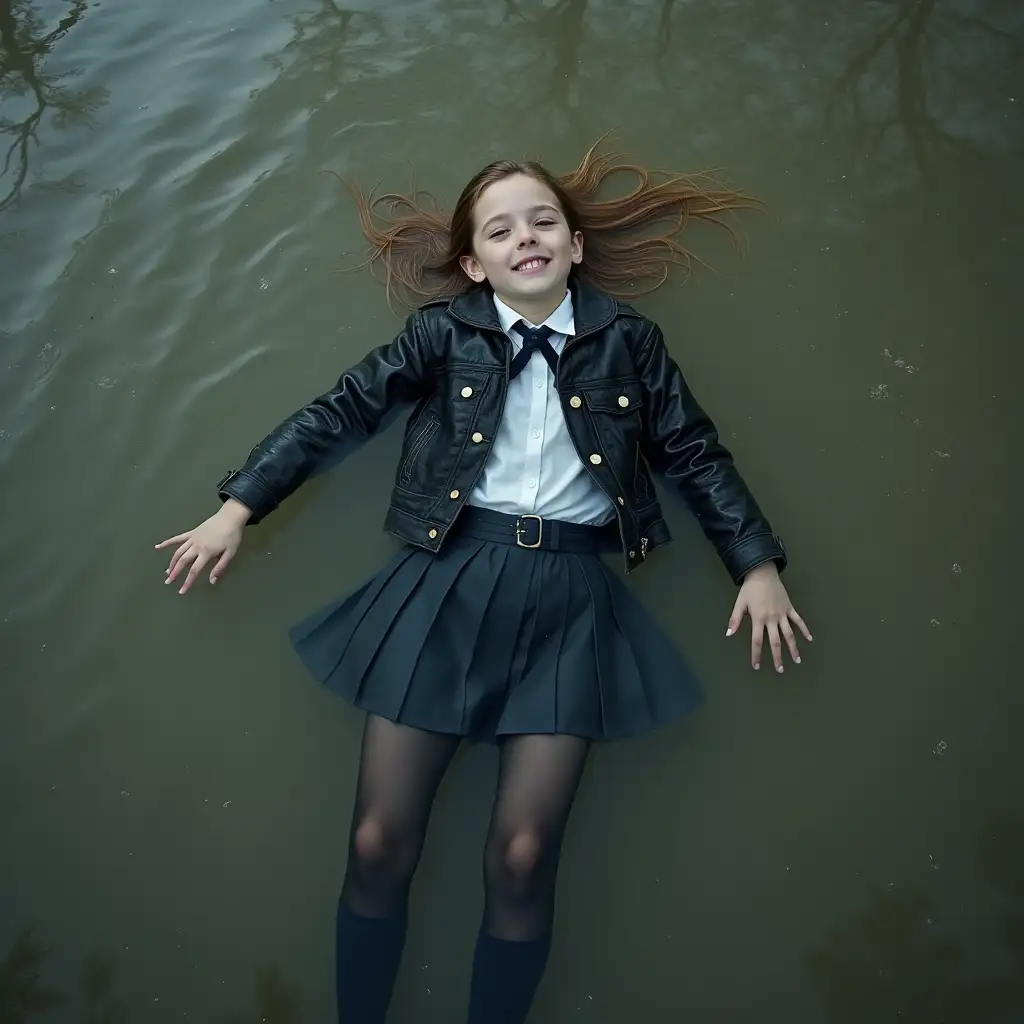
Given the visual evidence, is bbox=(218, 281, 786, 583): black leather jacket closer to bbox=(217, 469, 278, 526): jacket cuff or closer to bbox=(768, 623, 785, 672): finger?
bbox=(217, 469, 278, 526): jacket cuff

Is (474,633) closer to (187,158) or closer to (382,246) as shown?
(382,246)

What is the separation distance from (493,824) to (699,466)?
723mm

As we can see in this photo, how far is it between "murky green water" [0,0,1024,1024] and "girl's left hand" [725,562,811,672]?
0.22 m

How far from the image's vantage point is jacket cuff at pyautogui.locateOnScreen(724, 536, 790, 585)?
1.84 m

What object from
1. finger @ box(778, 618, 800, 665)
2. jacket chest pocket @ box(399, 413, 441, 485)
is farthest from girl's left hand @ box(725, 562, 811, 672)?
jacket chest pocket @ box(399, 413, 441, 485)

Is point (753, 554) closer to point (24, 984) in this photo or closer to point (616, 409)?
point (616, 409)

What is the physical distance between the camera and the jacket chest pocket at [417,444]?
6.27ft

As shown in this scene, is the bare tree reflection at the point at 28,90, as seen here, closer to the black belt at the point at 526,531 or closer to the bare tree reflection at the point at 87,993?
the black belt at the point at 526,531

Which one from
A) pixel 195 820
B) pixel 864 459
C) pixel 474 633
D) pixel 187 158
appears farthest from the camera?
pixel 187 158

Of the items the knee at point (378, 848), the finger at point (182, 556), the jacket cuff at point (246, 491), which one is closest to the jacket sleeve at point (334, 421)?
the jacket cuff at point (246, 491)

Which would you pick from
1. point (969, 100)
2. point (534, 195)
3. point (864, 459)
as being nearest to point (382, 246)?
point (534, 195)

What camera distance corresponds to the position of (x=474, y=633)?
1.79m

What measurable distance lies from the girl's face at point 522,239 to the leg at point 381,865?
797mm

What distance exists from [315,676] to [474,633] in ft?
1.05
